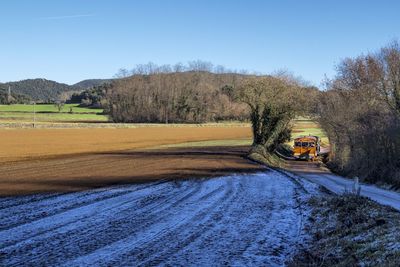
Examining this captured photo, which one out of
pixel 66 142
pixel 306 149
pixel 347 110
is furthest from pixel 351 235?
pixel 66 142

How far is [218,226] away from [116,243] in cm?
324

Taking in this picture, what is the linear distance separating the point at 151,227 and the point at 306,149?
41.6 metres

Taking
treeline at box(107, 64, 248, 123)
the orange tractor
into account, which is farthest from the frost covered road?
treeline at box(107, 64, 248, 123)

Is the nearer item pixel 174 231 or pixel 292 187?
pixel 174 231

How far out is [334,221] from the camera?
43.0 ft

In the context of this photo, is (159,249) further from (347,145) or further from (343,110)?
(343,110)

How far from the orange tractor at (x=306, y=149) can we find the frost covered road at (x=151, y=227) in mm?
33020

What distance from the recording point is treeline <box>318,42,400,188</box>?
27016mm

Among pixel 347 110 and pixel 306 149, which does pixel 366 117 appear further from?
pixel 306 149

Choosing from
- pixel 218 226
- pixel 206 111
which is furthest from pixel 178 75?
Answer: pixel 218 226

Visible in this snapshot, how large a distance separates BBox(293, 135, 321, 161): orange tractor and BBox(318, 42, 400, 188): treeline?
9.63 ft

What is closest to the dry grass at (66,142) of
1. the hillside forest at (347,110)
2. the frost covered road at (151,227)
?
the hillside forest at (347,110)

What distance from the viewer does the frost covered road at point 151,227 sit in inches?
382

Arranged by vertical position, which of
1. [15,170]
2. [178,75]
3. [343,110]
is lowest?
[15,170]
